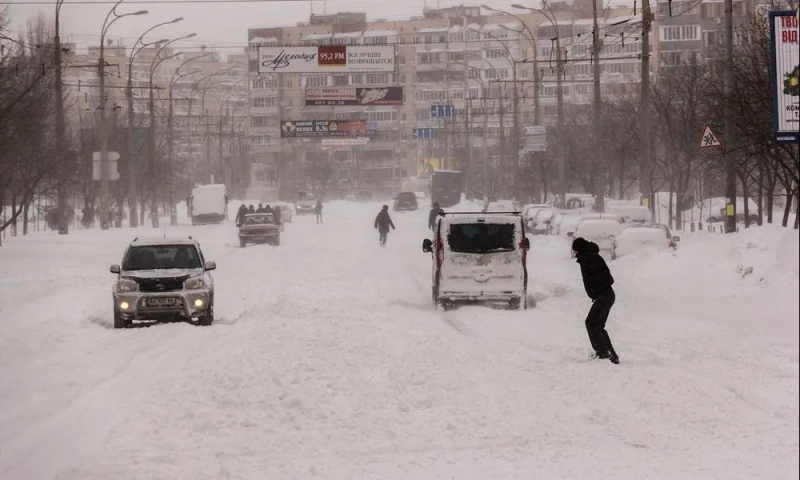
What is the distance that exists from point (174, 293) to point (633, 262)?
55.4 ft

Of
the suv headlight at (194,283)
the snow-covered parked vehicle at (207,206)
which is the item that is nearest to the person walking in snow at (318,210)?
the snow-covered parked vehicle at (207,206)

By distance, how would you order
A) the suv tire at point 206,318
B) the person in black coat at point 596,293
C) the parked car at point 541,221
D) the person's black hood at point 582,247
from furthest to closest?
the parked car at point 541,221 → the suv tire at point 206,318 → the person in black coat at point 596,293 → the person's black hood at point 582,247

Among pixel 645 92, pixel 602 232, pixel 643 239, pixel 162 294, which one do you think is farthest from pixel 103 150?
pixel 162 294

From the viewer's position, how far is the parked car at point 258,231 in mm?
51250

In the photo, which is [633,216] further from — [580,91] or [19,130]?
[580,91]

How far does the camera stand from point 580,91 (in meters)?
188

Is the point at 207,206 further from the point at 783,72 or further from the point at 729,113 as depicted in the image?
the point at 783,72

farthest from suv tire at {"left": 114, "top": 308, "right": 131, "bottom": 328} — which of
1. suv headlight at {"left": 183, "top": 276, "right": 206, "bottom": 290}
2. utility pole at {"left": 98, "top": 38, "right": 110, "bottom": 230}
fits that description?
utility pole at {"left": 98, "top": 38, "right": 110, "bottom": 230}

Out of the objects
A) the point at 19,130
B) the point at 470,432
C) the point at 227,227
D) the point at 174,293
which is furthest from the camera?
the point at 227,227

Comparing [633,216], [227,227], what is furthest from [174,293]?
[227,227]

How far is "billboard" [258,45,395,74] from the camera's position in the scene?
70625mm

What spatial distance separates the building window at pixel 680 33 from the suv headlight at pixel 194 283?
146285mm

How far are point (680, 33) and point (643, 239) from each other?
425ft

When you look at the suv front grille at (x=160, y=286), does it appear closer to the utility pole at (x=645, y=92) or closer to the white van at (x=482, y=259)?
the white van at (x=482, y=259)
